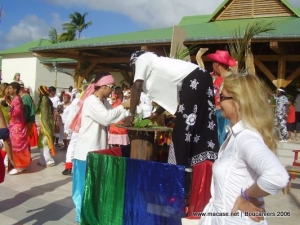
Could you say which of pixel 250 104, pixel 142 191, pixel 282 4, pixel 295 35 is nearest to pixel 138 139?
pixel 142 191

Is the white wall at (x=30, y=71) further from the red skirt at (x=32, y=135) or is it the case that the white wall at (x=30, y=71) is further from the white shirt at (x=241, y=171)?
the white shirt at (x=241, y=171)

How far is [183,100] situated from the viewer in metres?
3.44

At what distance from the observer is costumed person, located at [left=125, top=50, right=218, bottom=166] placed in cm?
337

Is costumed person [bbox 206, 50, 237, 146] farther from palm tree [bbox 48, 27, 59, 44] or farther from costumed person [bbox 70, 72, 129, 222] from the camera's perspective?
palm tree [bbox 48, 27, 59, 44]

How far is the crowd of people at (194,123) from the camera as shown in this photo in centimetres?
174

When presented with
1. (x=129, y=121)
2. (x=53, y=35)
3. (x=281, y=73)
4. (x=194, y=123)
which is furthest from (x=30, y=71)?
(x=194, y=123)

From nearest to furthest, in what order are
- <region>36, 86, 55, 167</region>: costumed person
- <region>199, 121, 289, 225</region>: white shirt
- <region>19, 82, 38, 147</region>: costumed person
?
<region>199, 121, 289, 225</region>: white shirt, <region>19, 82, 38, 147</region>: costumed person, <region>36, 86, 55, 167</region>: costumed person

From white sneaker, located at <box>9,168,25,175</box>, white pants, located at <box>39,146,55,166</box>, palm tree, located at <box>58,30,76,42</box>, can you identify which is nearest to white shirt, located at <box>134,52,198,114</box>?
white sneaker, located at <box>9,168,25,175</box>

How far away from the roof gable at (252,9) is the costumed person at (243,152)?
1182cm

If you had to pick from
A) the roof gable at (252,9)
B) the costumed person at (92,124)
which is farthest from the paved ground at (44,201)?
the roof gable at (252,9)

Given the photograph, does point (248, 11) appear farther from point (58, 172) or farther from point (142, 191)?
point (142, 191)

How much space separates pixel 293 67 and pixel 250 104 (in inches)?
540

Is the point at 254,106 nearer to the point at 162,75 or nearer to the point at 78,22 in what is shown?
the point at 162,75

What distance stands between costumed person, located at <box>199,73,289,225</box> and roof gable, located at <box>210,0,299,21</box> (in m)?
11.8
